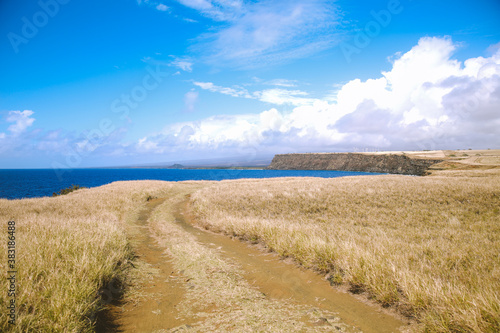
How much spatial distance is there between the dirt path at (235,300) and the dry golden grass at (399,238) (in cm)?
69

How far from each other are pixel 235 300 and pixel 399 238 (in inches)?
365

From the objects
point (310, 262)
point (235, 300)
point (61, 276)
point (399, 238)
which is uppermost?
point (61, 276)

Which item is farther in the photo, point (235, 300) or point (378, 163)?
point (378, 163)

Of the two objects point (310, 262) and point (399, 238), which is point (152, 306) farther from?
point (399, 238)

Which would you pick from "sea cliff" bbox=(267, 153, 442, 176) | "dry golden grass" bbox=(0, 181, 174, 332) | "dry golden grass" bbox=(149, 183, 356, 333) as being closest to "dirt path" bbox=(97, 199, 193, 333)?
"dry golden grass" bbox=(149, 183, 356, 333)

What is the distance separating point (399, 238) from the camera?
11172 mm

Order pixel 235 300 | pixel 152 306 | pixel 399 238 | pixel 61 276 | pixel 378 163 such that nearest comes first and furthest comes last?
1. pixel 61 276
2. pixel 152 306
3. pixel 235 300
4. pixel 399 238
5. pixel 378 163

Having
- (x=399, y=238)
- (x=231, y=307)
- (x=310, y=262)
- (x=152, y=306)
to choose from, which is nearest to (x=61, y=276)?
(x=152, y=306)

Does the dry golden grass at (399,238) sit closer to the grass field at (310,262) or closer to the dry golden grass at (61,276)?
the grass field at (310,262)

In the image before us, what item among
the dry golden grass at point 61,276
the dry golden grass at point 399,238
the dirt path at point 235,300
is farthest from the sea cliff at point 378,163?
the dry golden grass at point 61,276

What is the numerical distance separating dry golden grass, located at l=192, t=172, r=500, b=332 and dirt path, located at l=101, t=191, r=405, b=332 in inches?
27.2

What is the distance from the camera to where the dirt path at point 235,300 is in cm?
479

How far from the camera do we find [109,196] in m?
23.8

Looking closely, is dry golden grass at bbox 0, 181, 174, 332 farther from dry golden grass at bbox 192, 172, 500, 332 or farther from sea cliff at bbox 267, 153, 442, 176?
sea cliff at bbox 267, 153, 442, 176
